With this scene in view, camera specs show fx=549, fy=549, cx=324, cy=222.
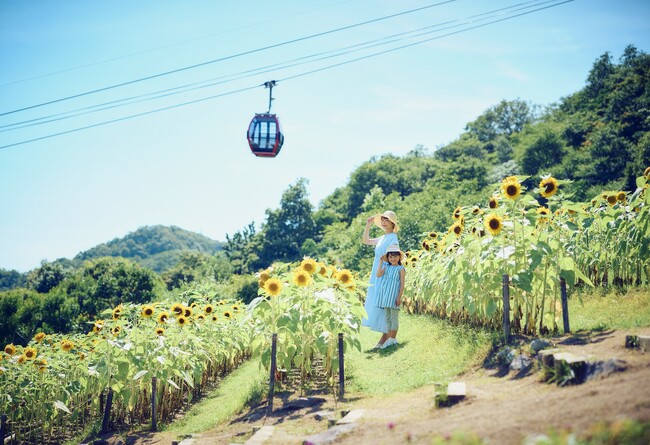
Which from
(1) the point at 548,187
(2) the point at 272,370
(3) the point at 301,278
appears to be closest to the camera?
(1) the point at 548,187

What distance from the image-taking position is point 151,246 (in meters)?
110

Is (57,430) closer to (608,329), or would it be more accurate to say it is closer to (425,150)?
(608,329)

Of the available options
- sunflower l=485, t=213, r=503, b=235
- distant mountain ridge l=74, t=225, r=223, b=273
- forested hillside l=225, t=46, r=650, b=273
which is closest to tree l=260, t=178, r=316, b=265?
forested hillside l=225, t=46, r=650, b=273

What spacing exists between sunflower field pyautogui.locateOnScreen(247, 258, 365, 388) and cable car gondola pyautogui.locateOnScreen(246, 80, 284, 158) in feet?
22.2

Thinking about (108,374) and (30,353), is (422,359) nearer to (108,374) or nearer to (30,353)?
(108,374)

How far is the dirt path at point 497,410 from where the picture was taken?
3025 mm

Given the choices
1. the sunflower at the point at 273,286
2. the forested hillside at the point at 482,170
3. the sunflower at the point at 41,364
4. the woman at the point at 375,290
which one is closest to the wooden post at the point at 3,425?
the sunflower at the point at 41,364

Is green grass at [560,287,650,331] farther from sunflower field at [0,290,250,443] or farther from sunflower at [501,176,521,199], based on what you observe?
sunflower field at [0,290,250,443]

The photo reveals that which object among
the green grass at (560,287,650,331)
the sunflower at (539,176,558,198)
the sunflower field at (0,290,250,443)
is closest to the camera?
the green grass at (560,287,650,331)

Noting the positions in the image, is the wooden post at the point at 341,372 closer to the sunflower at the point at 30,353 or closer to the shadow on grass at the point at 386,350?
the shadow on grass at the point at 386,350

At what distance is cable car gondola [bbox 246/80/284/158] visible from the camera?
41.7ft

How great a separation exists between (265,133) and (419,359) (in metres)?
7.64

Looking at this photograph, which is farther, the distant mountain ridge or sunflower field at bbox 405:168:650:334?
the distant mountain ridge

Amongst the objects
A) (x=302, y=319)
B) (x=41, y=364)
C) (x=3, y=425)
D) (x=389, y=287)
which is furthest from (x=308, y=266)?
(x=3, y=425)
